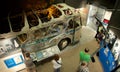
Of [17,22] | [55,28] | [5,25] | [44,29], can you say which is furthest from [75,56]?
[5,25]

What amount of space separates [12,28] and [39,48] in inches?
75.1

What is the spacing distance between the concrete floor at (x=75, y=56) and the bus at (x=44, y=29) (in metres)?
0.63

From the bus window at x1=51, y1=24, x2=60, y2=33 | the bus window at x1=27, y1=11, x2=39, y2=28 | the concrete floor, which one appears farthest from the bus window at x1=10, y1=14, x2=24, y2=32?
the concrete floor

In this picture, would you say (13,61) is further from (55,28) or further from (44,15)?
(44,15)

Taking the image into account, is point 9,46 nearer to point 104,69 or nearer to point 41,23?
point 41,23

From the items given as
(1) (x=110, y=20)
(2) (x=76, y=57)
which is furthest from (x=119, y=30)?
(2) (x=76, y=57)

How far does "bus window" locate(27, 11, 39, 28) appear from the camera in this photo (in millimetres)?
6934

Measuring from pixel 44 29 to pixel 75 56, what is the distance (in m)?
2.80

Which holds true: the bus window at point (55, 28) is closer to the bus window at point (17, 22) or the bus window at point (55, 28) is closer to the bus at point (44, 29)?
the bus at point (44, 29)

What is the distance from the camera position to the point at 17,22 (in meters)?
6.78

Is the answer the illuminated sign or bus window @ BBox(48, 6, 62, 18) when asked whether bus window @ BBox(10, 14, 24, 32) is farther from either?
bus window @ BBox(48, 6, 62, 18)

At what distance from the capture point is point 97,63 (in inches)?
302

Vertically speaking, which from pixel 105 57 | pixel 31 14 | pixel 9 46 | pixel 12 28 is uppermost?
pixel 31 14

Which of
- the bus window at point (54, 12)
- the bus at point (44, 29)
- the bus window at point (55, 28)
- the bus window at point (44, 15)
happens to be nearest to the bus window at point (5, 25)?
the bus at point (44, 29)
